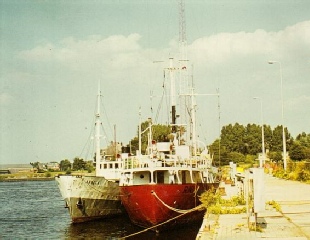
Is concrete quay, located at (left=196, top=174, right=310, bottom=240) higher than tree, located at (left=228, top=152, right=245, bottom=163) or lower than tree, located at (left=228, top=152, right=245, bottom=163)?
lower

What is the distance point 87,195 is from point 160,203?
9.66 m

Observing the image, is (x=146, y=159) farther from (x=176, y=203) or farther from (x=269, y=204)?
(x=269, y=204)

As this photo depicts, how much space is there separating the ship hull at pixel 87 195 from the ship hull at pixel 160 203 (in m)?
5.84

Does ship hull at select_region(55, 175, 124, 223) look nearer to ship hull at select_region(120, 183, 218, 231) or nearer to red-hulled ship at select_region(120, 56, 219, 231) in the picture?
red-hulled ship at select_region(120, 56, 219, 231)

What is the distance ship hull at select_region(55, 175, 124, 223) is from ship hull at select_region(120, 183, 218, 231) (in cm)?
584

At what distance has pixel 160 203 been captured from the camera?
2283cm

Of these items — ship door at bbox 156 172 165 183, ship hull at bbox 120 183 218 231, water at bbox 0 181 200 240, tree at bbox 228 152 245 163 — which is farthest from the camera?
tree at bbox 228 152 245 163

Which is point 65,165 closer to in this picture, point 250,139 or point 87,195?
A: point 250,139

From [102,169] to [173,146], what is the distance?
30.1ft

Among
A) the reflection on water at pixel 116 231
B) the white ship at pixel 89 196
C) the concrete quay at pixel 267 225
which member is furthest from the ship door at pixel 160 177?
the concrete quay at pixel 267 225

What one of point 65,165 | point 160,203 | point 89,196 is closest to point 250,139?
point 89,196

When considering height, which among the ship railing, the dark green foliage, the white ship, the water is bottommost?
the water

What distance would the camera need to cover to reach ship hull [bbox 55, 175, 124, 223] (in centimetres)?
3025

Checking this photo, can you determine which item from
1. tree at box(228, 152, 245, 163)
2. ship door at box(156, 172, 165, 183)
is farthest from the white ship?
tree at box(228, 152, 245, 163)
